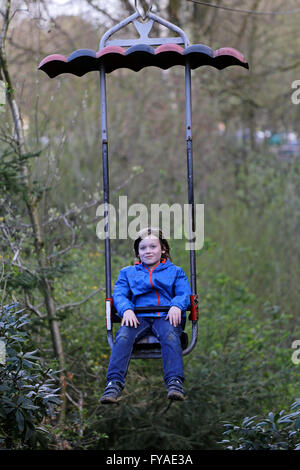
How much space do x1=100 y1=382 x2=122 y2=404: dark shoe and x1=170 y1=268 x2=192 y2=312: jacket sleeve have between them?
0.65 metres

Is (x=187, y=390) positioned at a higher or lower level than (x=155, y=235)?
lower

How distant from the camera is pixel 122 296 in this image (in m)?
4.98

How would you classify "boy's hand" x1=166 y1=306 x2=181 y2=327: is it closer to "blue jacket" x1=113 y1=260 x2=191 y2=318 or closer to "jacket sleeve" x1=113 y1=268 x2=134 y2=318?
"blue jacket" x1=113 y1=260 x2=191 y2=318

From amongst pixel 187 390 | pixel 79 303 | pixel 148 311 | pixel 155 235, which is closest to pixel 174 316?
pixel 148 311

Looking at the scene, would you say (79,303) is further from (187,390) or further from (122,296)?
(122,296)

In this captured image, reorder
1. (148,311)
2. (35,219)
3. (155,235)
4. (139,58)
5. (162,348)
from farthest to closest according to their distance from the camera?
(35,219) → (155,235) → (139,58) → (148,311) → (162,348)

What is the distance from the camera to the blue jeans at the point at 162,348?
4.62 m

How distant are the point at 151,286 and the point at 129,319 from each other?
13.2 inches

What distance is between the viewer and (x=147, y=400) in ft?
23.6

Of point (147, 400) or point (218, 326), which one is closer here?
point (147, 400)

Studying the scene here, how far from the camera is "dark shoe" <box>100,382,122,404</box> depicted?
14.4 ft

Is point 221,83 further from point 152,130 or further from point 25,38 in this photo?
point 25,38
